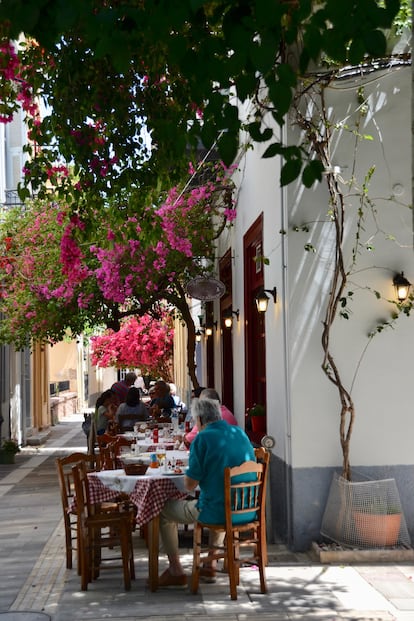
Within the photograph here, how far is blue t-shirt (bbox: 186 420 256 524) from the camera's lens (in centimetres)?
704

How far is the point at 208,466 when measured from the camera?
7086 mm

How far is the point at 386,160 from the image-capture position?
863 cm

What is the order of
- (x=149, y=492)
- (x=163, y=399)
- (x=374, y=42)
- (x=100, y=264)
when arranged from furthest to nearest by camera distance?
(x=163, y=399)
(x=100, y=264)
(x=149, y=492)
(x=374, y=42)

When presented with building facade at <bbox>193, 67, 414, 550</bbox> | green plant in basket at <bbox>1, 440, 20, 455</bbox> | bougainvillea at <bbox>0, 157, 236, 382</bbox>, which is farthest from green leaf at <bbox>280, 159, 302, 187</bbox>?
green plant in basket at <bbox>1, 440, 20, 455</bbox>

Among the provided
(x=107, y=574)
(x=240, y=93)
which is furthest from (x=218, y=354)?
(x=240, y=93)

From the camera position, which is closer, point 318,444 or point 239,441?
point 239,441

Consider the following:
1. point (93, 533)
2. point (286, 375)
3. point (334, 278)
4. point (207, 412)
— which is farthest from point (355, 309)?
point (93, 533)

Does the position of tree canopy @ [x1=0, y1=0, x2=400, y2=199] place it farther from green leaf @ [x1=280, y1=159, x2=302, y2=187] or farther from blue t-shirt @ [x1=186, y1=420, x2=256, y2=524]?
blue t-shirt @ [x1=186, y1=420, x2=256, y2=524]

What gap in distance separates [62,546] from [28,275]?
732cm

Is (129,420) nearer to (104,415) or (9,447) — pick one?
(104,415)

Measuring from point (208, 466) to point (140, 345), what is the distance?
17.7 metres

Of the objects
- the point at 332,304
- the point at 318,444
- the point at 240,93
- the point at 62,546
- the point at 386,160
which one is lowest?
the point at 62,546

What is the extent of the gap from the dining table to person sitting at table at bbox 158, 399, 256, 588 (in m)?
0.16

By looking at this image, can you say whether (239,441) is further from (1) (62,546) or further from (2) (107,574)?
(1) (62,546)
